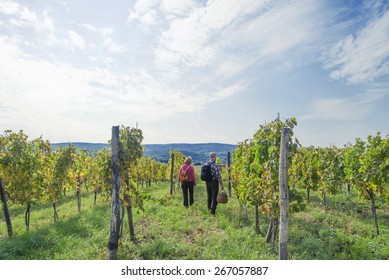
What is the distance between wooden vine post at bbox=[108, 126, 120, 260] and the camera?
19.1 ft

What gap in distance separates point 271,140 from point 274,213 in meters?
1.96

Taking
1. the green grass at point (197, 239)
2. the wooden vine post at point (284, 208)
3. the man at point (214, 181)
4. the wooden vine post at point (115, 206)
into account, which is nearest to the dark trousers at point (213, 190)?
the man at point (214, 181)

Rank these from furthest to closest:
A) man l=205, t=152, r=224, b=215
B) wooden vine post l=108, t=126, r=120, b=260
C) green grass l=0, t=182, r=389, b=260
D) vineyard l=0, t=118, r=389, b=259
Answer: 1. man l=205, t=152, r=224, b=215
2. vineyard l=0, t=118, r=389, b=259
3. green grass l=0, t=182, r=389, b=260
4. wooden vine post l=108, t=126, r=120, b=260

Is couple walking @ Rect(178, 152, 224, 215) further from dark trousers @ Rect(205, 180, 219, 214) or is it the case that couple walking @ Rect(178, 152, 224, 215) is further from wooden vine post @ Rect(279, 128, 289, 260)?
wooden vine post @ Rect(279, 128, 289, 260)

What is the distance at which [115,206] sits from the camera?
19.5 feet

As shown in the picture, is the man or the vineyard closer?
the vineyard

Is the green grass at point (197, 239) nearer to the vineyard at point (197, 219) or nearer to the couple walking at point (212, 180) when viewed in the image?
the vineyard at point (197, 219)

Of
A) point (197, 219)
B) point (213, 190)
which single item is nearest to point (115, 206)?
point (197, 219)

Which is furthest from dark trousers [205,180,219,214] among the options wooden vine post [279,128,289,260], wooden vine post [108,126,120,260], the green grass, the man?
wooden vine post [279,128,289,260]

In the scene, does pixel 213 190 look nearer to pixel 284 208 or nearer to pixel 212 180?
pixel 212 180

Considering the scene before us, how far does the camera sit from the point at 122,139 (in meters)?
7.02

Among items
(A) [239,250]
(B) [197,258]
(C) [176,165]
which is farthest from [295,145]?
(C) [176,165]
